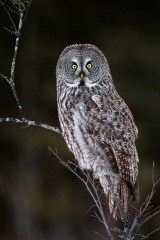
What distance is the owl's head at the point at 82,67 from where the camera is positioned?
6.85 metres

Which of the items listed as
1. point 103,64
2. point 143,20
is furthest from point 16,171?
point 103,64

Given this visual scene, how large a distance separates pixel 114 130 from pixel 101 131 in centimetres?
10

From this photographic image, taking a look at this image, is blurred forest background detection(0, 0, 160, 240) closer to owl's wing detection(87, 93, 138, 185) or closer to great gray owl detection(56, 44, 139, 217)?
great gray owl detection(56, 44, 139, 217)

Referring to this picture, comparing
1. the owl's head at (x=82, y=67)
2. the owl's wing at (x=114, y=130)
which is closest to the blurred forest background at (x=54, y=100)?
the owl's head at (x=82, y=67)

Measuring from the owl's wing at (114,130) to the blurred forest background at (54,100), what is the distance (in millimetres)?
6981

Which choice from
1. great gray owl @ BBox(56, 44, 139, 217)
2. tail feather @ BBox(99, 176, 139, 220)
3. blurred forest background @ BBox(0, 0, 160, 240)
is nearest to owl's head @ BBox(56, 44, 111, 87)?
great gray owl @ BBox(56, 44, 139, 217)

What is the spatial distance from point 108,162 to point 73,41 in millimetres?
7416

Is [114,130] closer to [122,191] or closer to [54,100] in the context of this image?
[122,191]

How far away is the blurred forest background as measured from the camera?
13891 millimetres

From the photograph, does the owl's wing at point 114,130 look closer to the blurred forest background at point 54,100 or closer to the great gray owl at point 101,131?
the great gray owl at point 101,131

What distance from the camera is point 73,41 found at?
13.8 metres

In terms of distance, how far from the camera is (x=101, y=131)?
6586 millimetres

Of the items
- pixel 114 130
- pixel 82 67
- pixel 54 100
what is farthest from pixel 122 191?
pixel 54 100

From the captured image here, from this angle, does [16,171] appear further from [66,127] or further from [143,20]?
[66,127]
